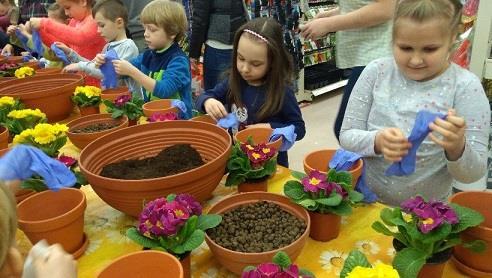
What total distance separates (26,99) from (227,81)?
2.62 ft

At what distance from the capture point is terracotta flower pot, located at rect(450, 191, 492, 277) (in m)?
0.74

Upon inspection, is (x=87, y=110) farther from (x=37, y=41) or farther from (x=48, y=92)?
(x=37, y=41)

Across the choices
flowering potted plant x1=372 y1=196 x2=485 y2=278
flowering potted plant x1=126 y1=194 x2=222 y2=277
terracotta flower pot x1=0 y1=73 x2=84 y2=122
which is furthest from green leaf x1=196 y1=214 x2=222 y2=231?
terracotta flower pot x1=0 y1=73 x2=84 y2=122

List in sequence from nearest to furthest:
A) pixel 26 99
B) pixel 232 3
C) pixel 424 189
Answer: pixel 424 189, pixel 26 99, pixel 232 3

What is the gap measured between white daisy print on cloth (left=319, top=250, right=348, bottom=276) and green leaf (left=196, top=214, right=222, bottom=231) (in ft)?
0.73

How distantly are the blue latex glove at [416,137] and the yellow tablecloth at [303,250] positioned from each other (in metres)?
0.12

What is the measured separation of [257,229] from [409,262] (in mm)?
288

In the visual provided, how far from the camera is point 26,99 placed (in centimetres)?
167

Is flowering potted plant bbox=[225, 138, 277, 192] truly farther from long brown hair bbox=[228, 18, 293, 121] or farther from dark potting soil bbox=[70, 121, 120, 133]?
dark potting soil bbox=[70, 121, 120, 133]

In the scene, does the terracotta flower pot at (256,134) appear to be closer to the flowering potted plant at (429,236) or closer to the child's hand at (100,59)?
the flowering potted plant at (429,236)

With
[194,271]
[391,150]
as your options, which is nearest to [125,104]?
[194,271]

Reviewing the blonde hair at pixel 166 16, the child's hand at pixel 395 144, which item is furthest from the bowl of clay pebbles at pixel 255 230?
the blonde hair at pixel 166 16

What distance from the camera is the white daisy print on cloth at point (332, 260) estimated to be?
31.7 inches

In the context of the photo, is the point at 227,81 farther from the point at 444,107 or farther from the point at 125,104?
the point at 444,107
